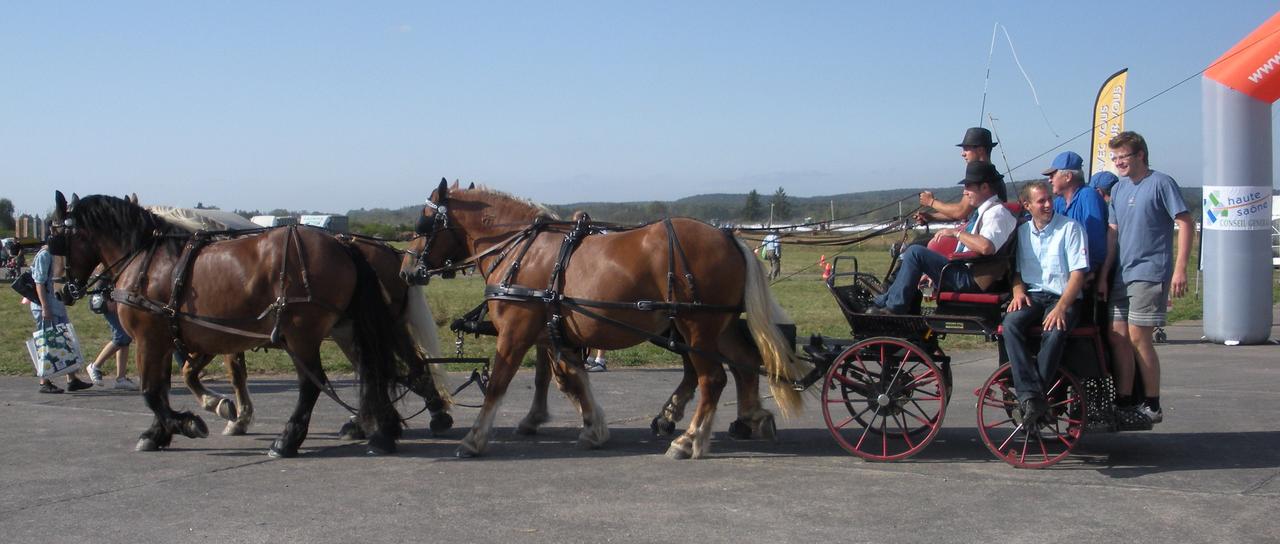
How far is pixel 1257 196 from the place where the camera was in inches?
473

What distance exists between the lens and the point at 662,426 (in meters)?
7.67

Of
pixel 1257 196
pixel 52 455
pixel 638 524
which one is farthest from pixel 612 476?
pixel 1257 196

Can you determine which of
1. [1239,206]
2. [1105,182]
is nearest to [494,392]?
[1105,182]

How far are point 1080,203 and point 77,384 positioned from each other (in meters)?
8.83

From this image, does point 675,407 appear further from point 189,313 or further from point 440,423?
point 189,313

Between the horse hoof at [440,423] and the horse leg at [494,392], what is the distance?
92 centimetres

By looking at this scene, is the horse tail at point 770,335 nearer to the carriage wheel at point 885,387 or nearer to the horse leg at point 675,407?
the carriage wheel at point 885,387

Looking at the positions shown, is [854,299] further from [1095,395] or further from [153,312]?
[153,312]

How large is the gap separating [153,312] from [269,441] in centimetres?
126

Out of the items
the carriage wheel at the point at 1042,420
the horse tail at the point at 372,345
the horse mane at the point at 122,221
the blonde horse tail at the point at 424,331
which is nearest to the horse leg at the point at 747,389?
the carriage wheel at the point at 1042,420

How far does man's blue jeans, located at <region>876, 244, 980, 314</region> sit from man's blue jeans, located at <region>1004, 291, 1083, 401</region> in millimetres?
381

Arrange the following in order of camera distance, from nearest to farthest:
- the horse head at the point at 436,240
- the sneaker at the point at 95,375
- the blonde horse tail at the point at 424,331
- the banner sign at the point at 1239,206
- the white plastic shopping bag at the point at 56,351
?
the horse head at the point at 436,240, the blonde horse tail at the point at 424,331, the white plastic shopping bag at the point at 56,351, the sneaker at the point at 95,375, the banner sign at the point at 1239,206

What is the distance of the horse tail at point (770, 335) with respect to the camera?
679cm

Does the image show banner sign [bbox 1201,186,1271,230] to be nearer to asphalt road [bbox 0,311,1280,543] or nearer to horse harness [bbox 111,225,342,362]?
asphalt road [bbox 0,311,1280,543]
